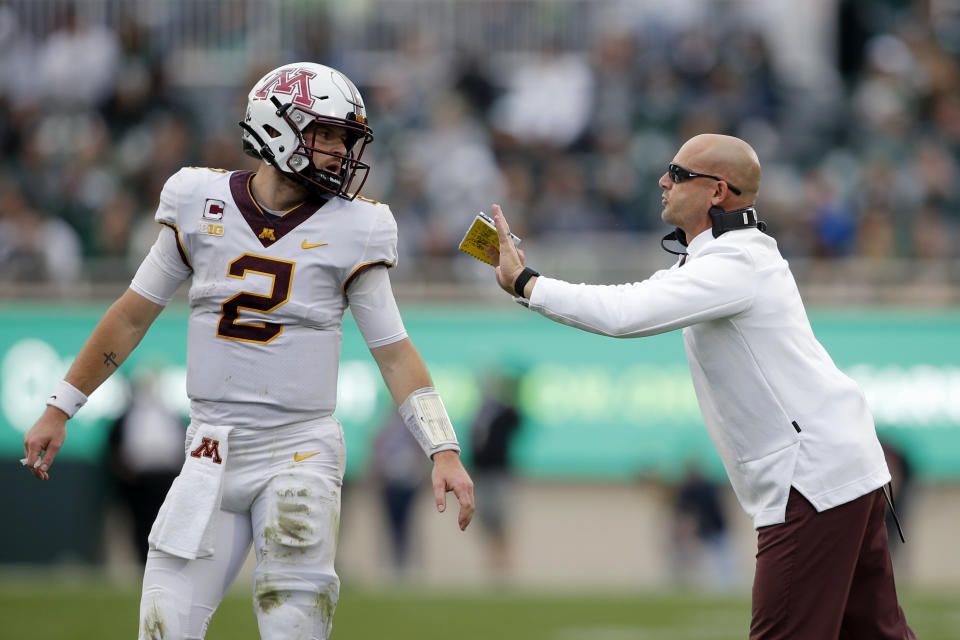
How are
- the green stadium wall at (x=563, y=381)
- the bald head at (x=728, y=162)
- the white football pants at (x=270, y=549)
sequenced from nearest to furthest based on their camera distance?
the white football pants at (x=270, y=549), the bald head at (x=728, y=162), the green stadium wall at (x=563, y=381)

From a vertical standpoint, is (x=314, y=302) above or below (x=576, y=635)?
above

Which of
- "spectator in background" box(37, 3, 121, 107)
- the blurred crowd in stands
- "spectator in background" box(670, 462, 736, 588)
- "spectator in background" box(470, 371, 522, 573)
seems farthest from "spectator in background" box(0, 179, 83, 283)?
"spectator in background" box(670, 462, 736, 588)

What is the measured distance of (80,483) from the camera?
12.8 meters

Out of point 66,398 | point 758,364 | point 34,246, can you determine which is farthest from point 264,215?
point 34,246

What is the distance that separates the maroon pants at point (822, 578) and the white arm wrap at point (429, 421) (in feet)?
3.39

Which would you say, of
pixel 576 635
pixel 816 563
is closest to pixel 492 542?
pixel 576 635

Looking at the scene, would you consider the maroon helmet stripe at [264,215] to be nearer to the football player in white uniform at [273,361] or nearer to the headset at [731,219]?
the football player in white uniform at [273,361]

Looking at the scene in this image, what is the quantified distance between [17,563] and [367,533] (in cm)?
322

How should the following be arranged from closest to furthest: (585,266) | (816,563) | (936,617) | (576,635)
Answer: (816,563) < (576,635) < (936,617) < (585,266)

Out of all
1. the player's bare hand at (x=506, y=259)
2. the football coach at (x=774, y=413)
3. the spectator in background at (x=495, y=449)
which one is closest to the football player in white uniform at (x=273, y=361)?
the player's bare hand at (x=506, y=259)

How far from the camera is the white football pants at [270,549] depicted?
4.15 meters

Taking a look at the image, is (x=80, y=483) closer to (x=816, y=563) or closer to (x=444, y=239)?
A: (x=444, y=239)

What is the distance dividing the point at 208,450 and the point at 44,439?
573 mm

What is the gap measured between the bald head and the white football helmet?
1.07 metres
